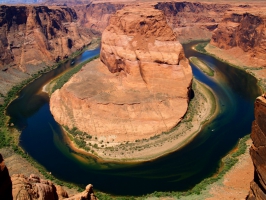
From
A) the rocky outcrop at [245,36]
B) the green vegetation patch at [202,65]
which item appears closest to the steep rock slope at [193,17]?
the rocky outcrop at [245,36]

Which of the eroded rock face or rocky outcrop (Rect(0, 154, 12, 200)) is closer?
rocky outcrop (Rect(0, 154, 12, 200))

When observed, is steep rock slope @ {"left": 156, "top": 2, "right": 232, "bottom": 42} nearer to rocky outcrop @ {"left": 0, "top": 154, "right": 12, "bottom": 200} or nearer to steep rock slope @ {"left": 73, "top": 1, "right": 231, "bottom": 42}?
steep rock slope @ {"left": 73, "top": 1, "right": 231, "bottom": 42}

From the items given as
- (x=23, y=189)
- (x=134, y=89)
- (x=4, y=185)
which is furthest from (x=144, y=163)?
(x=4, y=185)

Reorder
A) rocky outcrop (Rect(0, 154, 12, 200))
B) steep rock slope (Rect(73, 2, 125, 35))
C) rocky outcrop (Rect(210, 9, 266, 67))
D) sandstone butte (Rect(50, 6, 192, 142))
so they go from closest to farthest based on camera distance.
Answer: rocky outcrop (Rect(0, 154, 12, 200))
sandstone butte (Rect(50, 6, 192, 142))
rocky outcrop (Rect(210, 9, 266, 67))
steep rock slope (Rect(73, 2, 125, 35))

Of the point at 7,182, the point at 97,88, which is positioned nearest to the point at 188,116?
the point at 97,88

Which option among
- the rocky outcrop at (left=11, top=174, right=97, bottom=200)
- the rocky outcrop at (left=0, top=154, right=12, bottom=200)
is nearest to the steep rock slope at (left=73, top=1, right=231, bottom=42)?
the rocky outcrop at (left=11, top=174, right=97, bottom=200)

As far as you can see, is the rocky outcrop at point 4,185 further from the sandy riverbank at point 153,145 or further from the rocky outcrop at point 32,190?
the sandy riverbank at point 153,145
